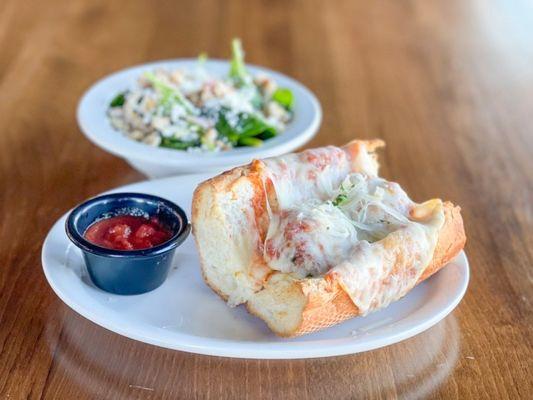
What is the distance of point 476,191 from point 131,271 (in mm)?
1187

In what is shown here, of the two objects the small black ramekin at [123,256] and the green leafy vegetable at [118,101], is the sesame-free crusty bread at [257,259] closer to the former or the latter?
the small black ramekin at [123,256]

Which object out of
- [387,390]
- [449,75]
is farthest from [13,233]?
[449,75]

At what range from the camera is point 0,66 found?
3.24m

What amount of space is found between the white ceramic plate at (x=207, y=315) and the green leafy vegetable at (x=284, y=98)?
2.95 feet

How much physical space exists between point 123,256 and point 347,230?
0.50m

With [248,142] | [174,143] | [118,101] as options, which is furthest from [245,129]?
[118,101]

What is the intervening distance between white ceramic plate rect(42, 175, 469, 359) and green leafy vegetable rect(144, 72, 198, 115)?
0.71m

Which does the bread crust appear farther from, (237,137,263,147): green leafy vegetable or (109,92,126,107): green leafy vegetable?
(109,92,126,107): green leafy vegetable

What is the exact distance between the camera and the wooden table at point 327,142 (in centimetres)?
170

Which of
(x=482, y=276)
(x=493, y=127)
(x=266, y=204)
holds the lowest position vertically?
(x=493, y=127)

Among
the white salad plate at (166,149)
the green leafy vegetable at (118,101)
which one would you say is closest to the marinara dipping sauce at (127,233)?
the white salad plate at (166,149)

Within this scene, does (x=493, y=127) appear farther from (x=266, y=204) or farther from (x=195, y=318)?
(x=195, y=318)

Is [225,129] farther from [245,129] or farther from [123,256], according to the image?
[123,256]

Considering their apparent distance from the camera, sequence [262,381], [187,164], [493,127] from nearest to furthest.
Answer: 1. [262,381]
2. [187,164]
3. [493,127]
